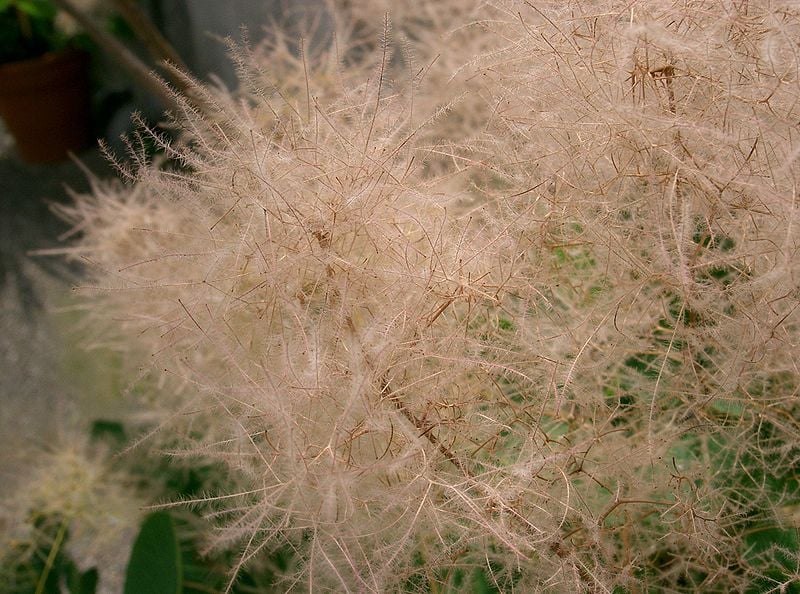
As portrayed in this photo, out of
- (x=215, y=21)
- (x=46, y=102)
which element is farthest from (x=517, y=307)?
(x=46, y=102)

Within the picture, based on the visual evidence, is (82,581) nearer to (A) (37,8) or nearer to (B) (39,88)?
(B) (39,88)

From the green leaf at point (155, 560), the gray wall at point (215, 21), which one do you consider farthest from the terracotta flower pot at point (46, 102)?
the green leaf at point (155, 560)

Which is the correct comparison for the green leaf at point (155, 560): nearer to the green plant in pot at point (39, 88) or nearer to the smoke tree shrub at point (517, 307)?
the smoke tree shrub at point (517, 307)

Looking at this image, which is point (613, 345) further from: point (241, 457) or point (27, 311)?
point (27, 311)

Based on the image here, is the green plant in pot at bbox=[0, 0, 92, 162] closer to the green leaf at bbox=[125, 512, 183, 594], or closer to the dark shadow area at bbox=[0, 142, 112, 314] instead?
the dark shadow area at bbox=[0, 142, 112, 314]

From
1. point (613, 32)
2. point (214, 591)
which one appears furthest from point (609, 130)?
point (214, 591)

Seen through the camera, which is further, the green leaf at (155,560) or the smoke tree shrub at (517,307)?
the green leaf at (155,560)
